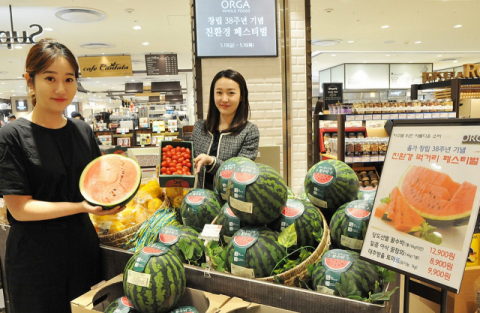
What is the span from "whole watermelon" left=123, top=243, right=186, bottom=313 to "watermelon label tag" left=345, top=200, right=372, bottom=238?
2.08 ft

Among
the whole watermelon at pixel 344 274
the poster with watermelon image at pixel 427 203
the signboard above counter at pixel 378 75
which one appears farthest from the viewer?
the signboard above counter at pixel 378 75

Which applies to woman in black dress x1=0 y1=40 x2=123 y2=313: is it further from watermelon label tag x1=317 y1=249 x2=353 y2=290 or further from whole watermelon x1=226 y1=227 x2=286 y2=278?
watermelon label tag x1=317 y1=249 x2=353 y2=290

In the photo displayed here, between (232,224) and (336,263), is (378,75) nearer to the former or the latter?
(232,224)

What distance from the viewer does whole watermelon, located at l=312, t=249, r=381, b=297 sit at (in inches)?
42.8

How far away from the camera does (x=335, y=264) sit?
113cm

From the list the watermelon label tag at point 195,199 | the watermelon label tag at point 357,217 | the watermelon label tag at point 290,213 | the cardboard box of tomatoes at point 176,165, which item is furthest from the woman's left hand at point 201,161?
the watermelon label tag at point 357,217

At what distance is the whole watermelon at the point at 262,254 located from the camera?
3.93ft

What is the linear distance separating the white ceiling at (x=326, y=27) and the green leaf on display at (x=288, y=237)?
232 inches

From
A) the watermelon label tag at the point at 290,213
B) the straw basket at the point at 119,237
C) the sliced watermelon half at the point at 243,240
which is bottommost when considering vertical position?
the straw basket at the point at 119,237

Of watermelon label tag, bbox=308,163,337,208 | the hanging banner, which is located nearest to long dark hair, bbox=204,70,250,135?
watermelon label tag, bbox=308,163,337,208

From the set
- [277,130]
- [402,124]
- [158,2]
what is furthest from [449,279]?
[158,2]

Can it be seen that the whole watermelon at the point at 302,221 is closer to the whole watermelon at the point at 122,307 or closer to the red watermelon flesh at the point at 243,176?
the red watermelon flesh at the point at 243,176

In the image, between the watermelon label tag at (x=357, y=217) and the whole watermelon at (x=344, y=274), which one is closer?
the whole watermelon at (x=344, y=274)

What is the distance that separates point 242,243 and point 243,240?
1 cm
